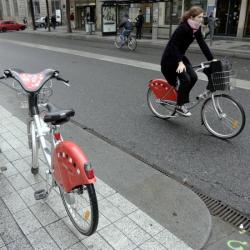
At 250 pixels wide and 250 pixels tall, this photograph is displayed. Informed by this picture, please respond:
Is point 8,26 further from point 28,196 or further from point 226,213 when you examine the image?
point 226,213

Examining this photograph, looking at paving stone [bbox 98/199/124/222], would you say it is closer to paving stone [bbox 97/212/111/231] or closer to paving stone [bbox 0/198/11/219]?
paving stone [bbox 97/212/111/231]

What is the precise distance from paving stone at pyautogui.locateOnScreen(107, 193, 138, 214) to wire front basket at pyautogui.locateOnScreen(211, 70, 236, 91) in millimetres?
2271

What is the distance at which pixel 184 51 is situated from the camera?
5094mm

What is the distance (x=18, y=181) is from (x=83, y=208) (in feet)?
4.21

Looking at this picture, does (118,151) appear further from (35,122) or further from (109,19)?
(109,19)

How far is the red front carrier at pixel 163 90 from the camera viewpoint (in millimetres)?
5523

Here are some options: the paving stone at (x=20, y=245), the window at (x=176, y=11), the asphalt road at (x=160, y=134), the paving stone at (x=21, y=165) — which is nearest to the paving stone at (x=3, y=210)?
the paving stone at (x=20, y=245)

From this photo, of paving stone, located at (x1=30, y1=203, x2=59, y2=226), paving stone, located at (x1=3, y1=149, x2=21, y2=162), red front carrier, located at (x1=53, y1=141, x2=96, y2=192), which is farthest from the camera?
paving stone, located at (x1=3, y1=149, x2=21, y2=162)

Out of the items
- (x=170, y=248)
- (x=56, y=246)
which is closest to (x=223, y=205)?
(x=170, y=248)

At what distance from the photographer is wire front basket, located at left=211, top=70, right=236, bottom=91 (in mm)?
4605

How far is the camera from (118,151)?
452 cm

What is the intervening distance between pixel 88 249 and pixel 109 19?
75.1 ft

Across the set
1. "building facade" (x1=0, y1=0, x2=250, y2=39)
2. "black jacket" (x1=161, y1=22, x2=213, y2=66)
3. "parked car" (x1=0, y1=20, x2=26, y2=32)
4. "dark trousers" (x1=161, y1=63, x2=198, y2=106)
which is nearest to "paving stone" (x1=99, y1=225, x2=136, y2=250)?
"dark trousers" (x1=161, y1=63, x2=198, y2=106)

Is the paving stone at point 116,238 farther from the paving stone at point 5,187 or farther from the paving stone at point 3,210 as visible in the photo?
the paving stone at point 5,187
